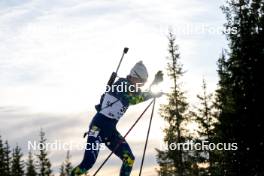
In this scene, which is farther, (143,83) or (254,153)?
(254,153)

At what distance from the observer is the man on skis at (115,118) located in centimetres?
847

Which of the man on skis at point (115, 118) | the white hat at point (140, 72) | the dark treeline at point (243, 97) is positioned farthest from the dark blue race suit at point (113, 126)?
the dark treeline at point (243, 97)

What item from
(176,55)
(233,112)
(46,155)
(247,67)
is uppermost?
(176,55)

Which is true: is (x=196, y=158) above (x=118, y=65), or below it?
below

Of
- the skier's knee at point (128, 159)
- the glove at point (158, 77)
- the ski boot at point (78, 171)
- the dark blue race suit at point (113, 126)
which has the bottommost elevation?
the ski boot at point (78, 171)

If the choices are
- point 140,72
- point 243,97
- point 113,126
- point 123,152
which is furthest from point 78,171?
point 243,97

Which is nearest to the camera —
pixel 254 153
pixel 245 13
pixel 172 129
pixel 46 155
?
pixel 254 153

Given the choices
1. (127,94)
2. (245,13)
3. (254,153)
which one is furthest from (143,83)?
(245,13)

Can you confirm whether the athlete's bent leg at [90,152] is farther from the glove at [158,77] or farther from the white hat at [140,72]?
the glove at [158,77]

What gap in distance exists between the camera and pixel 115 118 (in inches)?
339

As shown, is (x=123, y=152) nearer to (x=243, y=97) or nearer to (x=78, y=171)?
(x=78, y=171)

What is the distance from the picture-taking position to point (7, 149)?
48719 millimetres

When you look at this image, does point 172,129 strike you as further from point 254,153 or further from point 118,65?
point 118,65

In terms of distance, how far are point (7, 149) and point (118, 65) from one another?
42328 millimetres
